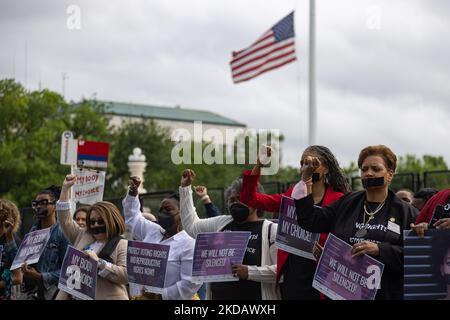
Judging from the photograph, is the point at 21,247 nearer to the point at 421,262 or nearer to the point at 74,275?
the point at 74,275

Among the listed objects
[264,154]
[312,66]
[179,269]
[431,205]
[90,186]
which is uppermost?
[312,66]

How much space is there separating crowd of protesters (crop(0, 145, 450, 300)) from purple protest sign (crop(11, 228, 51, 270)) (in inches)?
3.6

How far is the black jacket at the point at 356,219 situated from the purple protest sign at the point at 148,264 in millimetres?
1590

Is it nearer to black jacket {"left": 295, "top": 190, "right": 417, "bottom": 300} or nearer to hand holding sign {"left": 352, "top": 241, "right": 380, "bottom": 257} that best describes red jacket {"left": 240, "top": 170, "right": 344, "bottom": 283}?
black jacket {"left": 295, "top": 190, "right": 417, "bottom": 300}

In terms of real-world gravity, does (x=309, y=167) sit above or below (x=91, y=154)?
below

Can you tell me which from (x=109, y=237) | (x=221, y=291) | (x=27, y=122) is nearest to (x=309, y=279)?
(x=221, y=291)

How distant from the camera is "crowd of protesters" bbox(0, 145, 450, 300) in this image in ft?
21.4

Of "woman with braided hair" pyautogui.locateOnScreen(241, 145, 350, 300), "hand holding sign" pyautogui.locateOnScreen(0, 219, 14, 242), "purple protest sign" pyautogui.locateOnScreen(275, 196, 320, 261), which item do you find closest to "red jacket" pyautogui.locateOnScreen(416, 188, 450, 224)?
"woman with braided hair" pyautogui.locateOnScreen(241, 145, 350, 300)

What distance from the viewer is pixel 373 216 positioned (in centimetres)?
658

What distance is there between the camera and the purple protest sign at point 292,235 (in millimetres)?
7312

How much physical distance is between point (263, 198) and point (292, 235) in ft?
2.04

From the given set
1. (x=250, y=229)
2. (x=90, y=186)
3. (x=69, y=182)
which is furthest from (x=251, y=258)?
(x=90, y=186)

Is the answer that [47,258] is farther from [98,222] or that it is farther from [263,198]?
[263,198]
